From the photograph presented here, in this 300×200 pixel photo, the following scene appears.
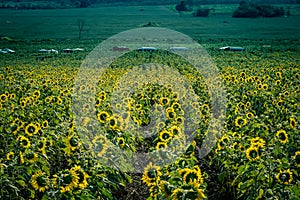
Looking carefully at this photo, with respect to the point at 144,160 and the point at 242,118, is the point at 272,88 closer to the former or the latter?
the point at 242,118

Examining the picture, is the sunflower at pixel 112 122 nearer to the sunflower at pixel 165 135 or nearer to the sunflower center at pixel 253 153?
the sunflower at pixel 165 135

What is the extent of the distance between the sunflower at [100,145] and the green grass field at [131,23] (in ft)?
199

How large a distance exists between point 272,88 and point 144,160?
223 inches

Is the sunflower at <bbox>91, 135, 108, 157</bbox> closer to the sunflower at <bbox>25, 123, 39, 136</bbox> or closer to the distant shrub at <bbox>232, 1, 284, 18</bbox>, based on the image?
the sunflower at <bbox>25, 123, 39, 136</bbox>

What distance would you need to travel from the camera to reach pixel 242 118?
702 centimetres

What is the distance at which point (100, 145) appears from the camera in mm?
5609

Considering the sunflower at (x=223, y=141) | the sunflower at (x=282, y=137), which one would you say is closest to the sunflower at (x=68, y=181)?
the sunflower at (x=223, y=141)

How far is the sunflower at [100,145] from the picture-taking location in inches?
217

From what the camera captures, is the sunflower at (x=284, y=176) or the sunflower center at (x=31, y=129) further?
the sunflower center at (x=31, y=129)

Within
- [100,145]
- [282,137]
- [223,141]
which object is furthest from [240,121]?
[100,145]

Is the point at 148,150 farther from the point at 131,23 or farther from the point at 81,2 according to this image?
the point at 81,2

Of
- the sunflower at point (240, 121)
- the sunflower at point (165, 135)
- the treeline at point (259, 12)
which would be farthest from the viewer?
the treeline at point (259, 12)

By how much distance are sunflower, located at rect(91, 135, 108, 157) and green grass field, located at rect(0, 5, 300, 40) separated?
60763 millimetres

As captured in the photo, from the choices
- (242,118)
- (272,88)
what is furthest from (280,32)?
(242,118)
